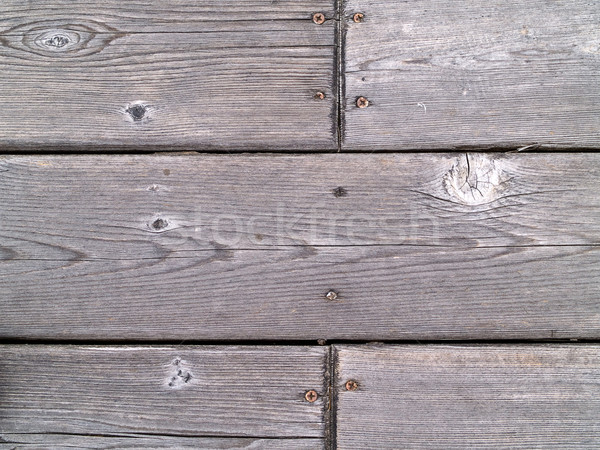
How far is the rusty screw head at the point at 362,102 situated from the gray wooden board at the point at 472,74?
0.5 inches

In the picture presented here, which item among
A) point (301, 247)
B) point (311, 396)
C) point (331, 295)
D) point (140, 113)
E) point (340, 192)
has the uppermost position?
point (140, 113)

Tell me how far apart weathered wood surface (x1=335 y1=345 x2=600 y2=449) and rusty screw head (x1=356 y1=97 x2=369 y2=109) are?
0.56 m

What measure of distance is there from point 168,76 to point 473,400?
1.00m

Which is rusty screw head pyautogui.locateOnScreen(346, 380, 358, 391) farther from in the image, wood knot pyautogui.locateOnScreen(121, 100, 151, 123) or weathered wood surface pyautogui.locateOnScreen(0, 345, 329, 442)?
wood knot pyautogui.locateOnScreen(121, 100, 151, 123)

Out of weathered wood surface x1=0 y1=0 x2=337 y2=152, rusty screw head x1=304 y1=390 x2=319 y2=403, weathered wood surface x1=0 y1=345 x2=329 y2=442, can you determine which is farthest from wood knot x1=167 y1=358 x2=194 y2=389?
weathered wood surface x1=0 y1=0 x2=337 y2=152

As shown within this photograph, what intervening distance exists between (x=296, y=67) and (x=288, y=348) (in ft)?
2.09

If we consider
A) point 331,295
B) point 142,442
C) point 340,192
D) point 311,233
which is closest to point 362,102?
point 340,192

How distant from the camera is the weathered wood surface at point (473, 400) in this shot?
0.99 meters

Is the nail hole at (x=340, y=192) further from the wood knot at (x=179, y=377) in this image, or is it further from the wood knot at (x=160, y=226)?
the wood knot at (x=179, y=377)

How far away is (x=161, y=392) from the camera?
3.30ft

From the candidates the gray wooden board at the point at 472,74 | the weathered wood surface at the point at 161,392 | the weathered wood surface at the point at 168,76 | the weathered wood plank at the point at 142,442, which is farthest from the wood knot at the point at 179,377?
the gray wooden board at the point at 472,74

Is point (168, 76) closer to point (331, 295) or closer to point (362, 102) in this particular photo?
point (362, 102)

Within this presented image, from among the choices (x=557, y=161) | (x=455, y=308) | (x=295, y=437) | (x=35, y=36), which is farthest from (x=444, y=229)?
(x=35, y=36)

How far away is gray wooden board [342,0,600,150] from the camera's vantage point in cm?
102
